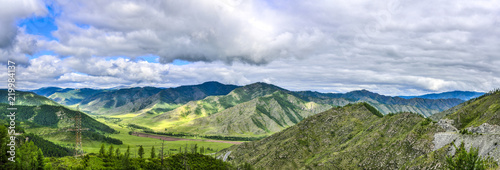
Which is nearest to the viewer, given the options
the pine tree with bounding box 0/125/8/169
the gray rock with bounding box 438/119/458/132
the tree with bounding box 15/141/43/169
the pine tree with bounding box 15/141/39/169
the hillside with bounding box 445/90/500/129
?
the pine tree with bounding box 0/125/8/169

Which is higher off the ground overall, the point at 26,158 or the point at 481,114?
the point at 481,114

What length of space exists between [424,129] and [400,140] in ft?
57.0

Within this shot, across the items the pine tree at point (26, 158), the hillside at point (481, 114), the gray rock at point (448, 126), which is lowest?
the pine tree at point (26, 158)

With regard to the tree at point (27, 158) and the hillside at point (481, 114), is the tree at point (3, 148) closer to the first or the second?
the tree at point (27, 158)

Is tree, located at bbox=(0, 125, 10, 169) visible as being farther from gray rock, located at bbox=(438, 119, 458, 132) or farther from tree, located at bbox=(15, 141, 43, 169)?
gray rock, located at bbox=(438, 119, 458, 132)

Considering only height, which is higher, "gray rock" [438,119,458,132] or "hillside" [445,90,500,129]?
"hillside" [445,90,500,129]

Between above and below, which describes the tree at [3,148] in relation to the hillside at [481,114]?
below

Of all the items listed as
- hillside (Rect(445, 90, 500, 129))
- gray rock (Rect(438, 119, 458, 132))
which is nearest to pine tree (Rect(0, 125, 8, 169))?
gray rock (Rect(438, 119, 458, 132))

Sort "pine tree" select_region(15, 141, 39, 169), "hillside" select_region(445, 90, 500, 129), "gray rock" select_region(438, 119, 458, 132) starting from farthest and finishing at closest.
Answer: "gray rock" select_region(438, 119, 458, 132) < "hillside" select_region(445, 90, 500, 129) < "pine tree" select_region(15, 141, 39, 169)

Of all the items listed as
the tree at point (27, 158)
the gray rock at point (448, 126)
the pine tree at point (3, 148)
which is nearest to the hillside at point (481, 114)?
the gray rock at point (448, 126)

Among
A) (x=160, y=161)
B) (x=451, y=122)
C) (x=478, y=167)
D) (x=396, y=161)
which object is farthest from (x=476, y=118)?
(x=160, y=161)

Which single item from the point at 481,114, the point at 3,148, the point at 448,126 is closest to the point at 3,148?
the point at 3,148

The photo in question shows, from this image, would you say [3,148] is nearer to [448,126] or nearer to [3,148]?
[3,148]

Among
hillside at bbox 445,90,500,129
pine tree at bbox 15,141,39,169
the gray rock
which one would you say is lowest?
pine tree at bbox 15,141,39,169
